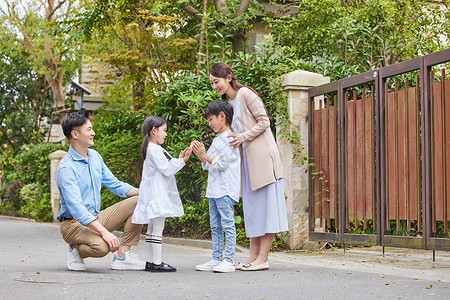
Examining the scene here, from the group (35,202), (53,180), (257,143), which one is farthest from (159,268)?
(35,202)

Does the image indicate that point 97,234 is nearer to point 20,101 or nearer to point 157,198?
point 157,198

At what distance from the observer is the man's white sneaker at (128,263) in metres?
6.35

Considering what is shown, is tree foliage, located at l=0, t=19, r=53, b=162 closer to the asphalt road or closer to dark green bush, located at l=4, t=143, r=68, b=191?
dark green bush, located at l=4, t=143, r=68, b=191

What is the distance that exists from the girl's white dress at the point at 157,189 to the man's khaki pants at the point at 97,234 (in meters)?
0.19

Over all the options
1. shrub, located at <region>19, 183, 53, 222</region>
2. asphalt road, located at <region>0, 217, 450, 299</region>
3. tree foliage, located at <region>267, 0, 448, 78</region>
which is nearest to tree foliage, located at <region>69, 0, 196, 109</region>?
tree foliage, located at <region>267, 0, 448, 78</region>

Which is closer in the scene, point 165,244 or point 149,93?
point 165,244

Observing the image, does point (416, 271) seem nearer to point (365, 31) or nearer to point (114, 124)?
point (365, 31)

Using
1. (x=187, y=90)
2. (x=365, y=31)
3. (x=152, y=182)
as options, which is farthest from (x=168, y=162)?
(x=365, y=31)

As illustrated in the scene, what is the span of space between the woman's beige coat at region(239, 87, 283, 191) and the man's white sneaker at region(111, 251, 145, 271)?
131 centimetres

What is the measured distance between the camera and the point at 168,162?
6.21 metres

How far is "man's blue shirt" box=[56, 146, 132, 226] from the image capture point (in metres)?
5.77

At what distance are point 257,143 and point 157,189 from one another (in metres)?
1.08

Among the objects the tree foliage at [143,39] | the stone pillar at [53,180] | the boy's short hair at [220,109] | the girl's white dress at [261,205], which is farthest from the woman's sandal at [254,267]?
the stone pillar at [53,180]

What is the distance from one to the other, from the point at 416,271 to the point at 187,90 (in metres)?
5.06
